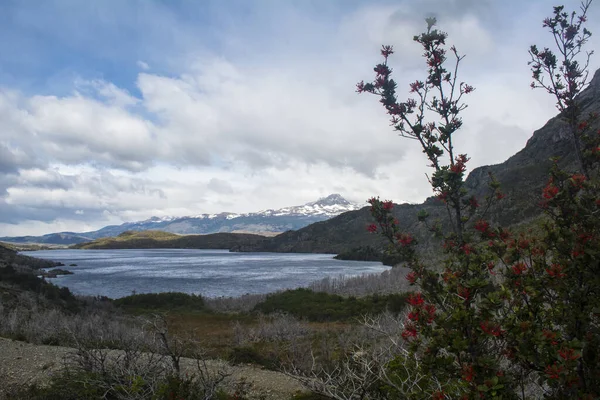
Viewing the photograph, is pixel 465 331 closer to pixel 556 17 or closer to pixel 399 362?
pixel 399 362

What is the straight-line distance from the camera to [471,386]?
285cm

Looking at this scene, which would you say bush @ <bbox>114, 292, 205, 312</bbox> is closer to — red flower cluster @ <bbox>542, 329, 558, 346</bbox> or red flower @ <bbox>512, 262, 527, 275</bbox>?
red flower @ <bbox>512, 262, 527, 275</bbox>

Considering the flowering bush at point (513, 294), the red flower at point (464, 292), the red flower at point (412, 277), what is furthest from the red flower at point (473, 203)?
the red flower at point (464, 292)

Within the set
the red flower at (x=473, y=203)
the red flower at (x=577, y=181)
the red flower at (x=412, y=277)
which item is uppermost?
the red flower at (x=577, y=181)

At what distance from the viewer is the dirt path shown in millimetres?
10430

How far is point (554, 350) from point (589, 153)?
2228 mm

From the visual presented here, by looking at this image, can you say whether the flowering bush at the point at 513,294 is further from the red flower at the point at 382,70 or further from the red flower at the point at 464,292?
the red flower at the point at 382,70

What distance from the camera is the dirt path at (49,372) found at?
411 inches

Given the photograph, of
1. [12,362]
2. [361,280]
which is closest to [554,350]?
[12,362]

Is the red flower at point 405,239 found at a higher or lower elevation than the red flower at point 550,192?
lower

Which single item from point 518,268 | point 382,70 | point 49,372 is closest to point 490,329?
point 518,268

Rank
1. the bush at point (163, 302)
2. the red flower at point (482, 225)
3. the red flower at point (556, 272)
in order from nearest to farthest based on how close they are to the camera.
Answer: the red flower at point (556, 272) → the red flower at point (482, 225) → the bush at point (163, 302)

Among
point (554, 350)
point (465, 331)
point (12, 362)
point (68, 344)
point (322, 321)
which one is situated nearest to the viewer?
point (554, 350)

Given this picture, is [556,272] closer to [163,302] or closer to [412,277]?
[412,277]
